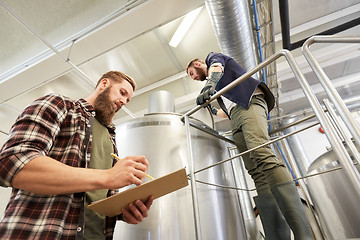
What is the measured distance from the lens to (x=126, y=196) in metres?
0.58

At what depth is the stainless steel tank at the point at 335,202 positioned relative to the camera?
1.37 m

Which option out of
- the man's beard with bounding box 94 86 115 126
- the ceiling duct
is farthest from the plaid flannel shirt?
the ceiling duct

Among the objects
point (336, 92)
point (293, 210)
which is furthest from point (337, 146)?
point (293, 210)

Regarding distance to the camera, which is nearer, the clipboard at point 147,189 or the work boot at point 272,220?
the clipboard at point 147,189

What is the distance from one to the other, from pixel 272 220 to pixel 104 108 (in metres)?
0.89

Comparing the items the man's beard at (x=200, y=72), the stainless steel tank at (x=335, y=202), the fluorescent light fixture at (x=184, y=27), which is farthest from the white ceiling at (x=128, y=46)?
the stainless steel tank at (x=335, y=202)

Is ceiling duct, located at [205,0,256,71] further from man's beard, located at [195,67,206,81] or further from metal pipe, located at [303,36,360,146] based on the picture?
metal pipe, located at [303,36,360,146]

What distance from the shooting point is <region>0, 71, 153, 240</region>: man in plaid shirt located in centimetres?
50

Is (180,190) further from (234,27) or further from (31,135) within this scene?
(234,27)

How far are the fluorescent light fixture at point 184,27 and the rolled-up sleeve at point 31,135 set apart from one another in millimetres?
1763

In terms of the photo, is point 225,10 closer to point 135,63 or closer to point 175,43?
point 175,43

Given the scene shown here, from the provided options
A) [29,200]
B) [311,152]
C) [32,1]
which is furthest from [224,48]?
[311,152]

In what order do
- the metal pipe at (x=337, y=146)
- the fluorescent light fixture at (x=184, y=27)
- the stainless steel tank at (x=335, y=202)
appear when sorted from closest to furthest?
the metal pipe at (x=337, y=146), the stainless steel tank at (x=335, y=202), the fluorescent light fixture at (x=184, y=27)

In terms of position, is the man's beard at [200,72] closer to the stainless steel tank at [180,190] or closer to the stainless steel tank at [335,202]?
the stainless steel tank at [180,190]
